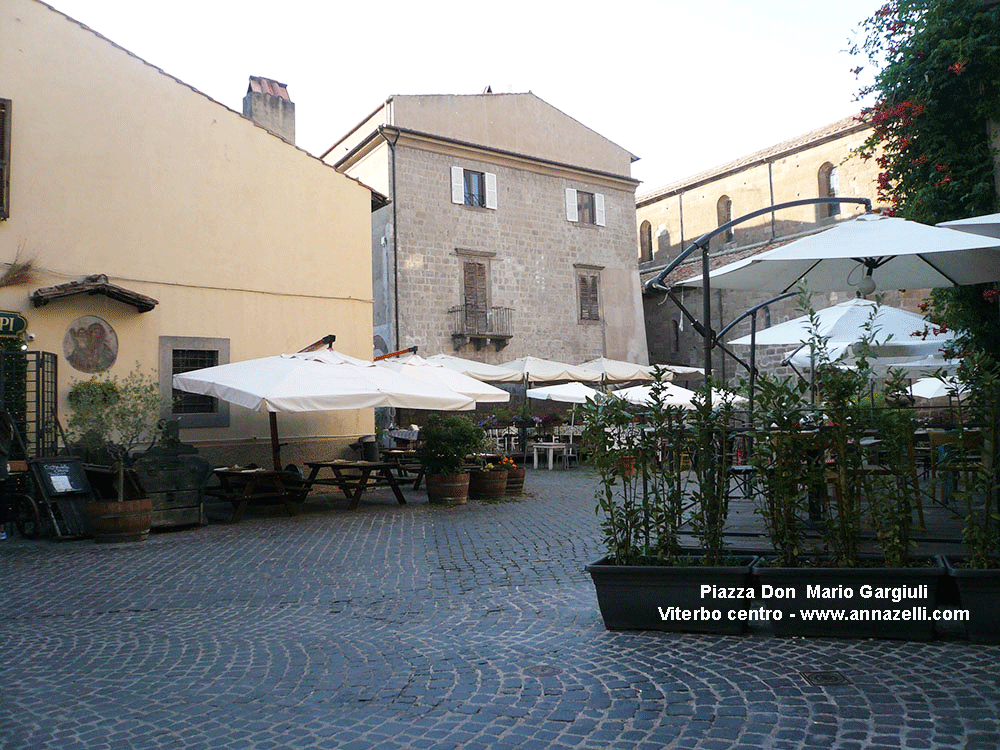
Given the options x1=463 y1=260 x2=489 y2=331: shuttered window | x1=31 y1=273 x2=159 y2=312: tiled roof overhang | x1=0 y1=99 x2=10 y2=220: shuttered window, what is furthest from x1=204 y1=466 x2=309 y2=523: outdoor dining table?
x1=463 y1=260 x2=489 y2=331: shuttered window

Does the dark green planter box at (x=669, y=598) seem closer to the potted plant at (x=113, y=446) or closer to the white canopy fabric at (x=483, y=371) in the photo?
the potted plant at (x=113, y=446)

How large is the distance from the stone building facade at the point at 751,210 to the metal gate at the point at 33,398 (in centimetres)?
1884

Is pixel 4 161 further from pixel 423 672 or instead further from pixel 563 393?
pixel 563 393

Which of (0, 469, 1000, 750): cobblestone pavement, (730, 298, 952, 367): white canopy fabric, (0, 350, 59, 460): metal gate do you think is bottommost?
(0, 469, 1000, 750): cobblestone pavement

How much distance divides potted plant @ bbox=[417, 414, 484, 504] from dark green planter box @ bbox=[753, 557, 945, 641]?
7342 millimetres

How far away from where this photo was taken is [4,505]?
9422 mm

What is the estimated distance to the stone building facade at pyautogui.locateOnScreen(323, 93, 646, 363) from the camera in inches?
832

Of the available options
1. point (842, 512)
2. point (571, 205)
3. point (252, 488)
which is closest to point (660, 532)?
point (842, 512)

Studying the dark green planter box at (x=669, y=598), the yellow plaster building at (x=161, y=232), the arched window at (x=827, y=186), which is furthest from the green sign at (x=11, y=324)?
the arched window at (x=827, y=186)

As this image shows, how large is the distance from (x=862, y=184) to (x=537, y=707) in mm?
25181

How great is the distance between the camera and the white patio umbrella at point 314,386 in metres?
9.72

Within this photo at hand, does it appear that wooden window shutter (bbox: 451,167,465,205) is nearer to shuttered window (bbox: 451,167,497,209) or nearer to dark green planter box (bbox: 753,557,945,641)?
shuttered window (bbox: 451,167,497,209)

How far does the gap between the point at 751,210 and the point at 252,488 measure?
908 inches

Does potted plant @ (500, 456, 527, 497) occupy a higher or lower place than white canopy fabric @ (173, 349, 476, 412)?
lower
